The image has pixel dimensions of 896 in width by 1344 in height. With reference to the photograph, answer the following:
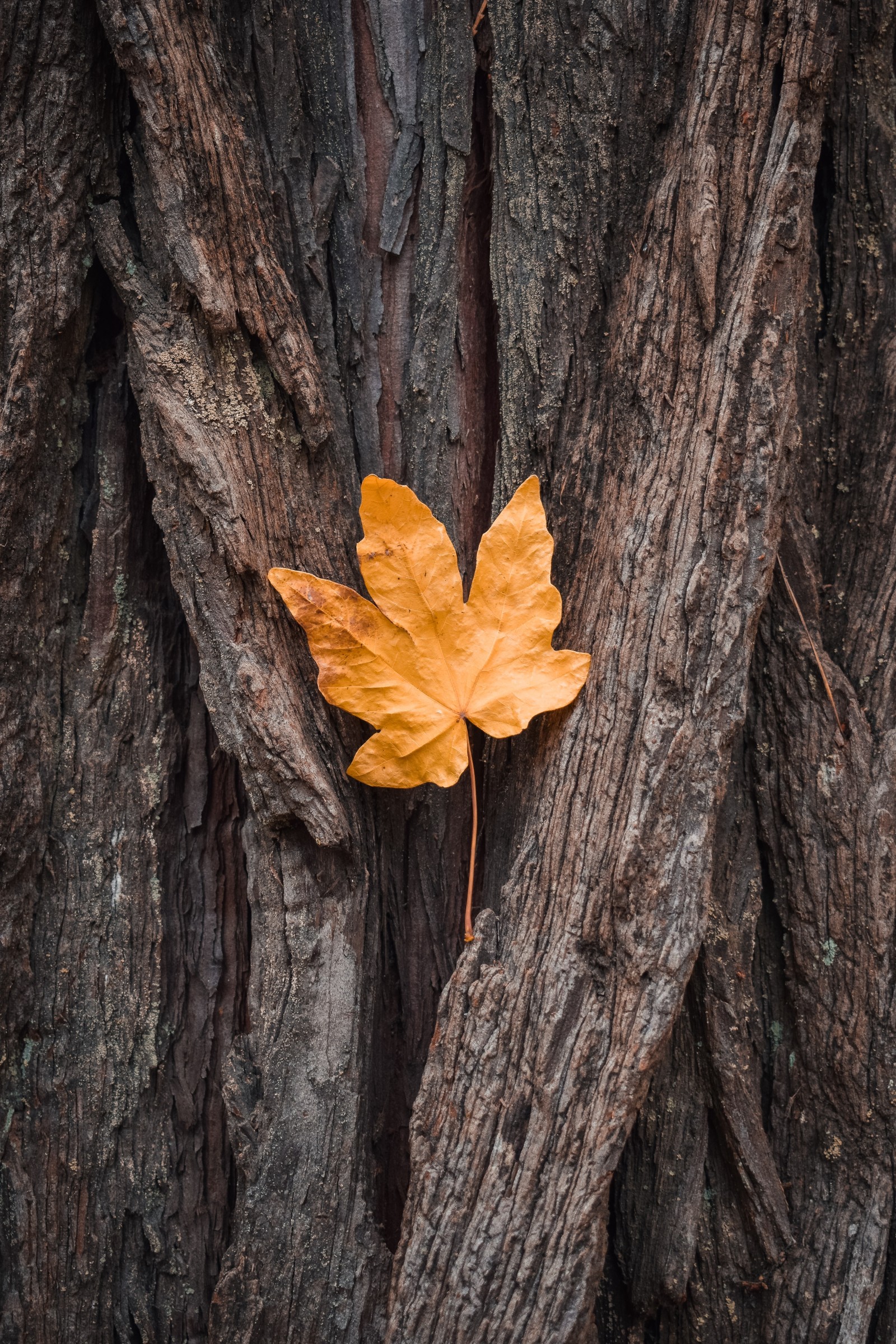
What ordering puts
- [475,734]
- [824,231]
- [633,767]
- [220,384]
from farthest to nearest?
[824,231] → [475,734] → [220,384] → [633,767]

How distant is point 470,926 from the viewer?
1.33m

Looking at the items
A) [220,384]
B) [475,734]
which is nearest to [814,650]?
[475,734]

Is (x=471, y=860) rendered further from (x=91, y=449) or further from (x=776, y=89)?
(x=776, y=89)

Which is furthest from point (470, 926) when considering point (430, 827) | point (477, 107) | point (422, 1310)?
point (477, 107)

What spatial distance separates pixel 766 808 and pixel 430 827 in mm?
639

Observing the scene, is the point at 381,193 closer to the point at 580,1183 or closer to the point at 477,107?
the point at 477,107

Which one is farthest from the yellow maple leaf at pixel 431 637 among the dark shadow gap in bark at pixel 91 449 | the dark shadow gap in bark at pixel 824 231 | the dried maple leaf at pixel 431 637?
the dark shadow gap in bark at pixel 824 231

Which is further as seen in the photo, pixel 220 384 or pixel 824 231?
pixel 824 231

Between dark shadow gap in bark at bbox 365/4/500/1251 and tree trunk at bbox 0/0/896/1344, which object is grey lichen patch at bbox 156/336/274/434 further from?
dark shadow gap in bark at bbox 365/4/500/1251

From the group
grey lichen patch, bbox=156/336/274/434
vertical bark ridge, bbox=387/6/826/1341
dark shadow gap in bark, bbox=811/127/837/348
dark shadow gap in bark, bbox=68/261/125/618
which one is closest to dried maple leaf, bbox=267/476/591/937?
vertical bark ridge, bbox=387/6/826/1341

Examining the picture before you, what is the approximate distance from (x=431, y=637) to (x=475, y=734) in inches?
9.6

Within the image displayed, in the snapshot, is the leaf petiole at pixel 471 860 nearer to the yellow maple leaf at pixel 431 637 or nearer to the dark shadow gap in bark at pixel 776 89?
the yellow maple leaf at pixel 431 637

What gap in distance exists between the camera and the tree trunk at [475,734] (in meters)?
1.25

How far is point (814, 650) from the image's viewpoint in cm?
150
